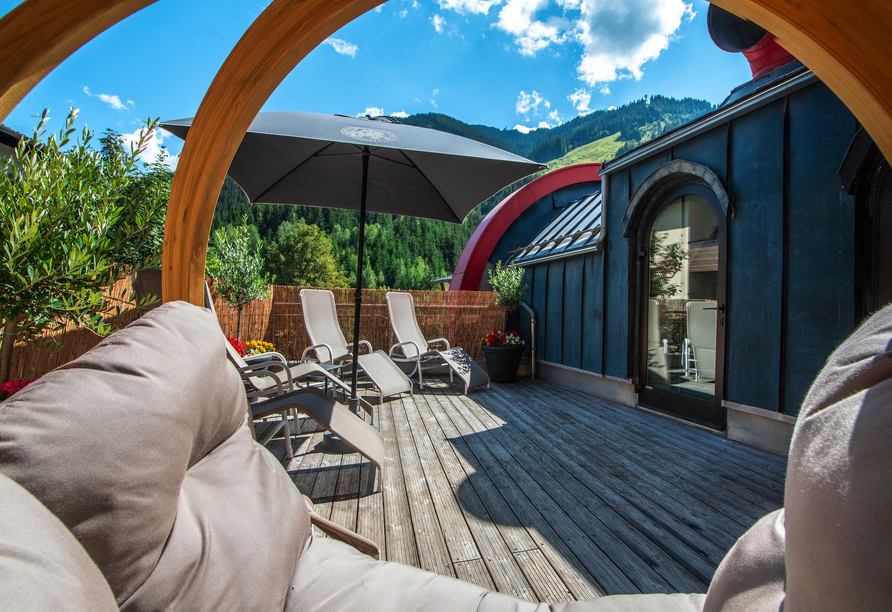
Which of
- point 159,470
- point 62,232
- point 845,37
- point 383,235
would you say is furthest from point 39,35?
point 383,235

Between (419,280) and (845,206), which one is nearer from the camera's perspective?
(845,206)

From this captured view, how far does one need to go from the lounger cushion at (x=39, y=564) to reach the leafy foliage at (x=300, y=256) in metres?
35.8

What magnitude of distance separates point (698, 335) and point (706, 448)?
122 centimetres

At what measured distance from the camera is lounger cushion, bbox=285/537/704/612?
0.94 metres

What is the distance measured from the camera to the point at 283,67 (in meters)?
1.34

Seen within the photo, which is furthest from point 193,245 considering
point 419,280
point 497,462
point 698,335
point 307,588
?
point 419,280

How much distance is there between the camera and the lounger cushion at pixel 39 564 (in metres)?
0.36

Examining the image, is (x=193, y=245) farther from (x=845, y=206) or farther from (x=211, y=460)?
(x=845, y=206)

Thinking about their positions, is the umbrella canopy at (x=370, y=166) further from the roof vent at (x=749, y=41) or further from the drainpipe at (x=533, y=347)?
the roof vent at (x=749, y=41)

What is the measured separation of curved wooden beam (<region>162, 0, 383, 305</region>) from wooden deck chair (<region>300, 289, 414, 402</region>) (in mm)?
3195

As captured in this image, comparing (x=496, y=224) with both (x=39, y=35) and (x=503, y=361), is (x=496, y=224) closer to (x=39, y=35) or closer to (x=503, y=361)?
(x=503, y=361)

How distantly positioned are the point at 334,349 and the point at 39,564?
205 inches

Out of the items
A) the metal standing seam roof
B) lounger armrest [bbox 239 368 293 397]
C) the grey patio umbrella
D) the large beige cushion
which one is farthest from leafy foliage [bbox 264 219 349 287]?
the large beige cushion

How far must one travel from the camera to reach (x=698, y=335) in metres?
4.10
